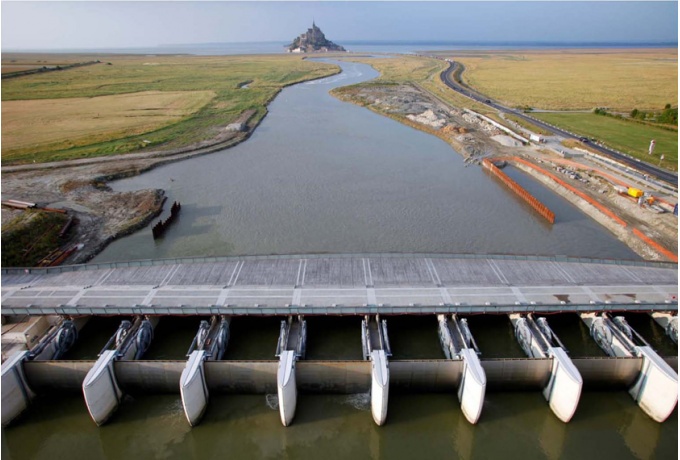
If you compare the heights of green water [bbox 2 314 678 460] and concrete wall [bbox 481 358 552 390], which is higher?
concrete wall [bbox 481 358 552 390]

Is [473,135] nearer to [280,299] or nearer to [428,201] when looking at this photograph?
[428,201]

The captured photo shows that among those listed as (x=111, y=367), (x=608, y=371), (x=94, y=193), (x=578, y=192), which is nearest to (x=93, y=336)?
(x=111, y=367)

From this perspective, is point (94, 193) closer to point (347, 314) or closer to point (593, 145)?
point (347, 314)

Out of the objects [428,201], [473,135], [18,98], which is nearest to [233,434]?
[428,201]

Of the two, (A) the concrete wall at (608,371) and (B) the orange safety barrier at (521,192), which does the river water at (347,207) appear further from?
(A) the concrete wall at (608,371)

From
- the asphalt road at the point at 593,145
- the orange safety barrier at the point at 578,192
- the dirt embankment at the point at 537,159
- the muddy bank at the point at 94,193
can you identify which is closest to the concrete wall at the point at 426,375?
the dirt embankment at the point at 537,159

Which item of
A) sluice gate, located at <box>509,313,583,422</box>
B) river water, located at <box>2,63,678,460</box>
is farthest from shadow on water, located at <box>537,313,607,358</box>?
sluice gate, located at <box>509,313,583,422</box>

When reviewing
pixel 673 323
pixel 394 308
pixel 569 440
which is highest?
pixel 394 308

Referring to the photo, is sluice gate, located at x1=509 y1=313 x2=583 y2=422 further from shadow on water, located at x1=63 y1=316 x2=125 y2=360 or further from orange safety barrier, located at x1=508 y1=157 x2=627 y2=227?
shadow on water, located at x1=63 y1=316 x2=125 y2=360
